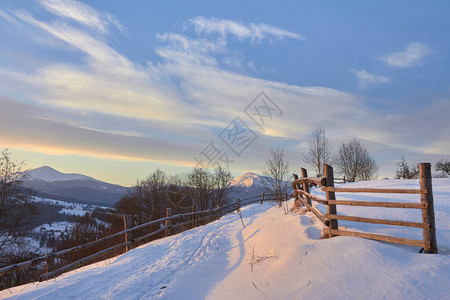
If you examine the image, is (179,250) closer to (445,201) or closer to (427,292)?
(427,292)

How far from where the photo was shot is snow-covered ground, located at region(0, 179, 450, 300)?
3631 millimetres

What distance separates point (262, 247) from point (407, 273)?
10.8 ft

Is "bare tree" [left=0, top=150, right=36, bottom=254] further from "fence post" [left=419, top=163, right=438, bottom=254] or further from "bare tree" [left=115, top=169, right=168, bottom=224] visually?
"fence post" [left=419, top=163, right=438, bottom=254]

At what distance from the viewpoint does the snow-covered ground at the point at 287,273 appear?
11.9 ft

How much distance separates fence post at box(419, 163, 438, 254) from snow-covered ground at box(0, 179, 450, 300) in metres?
0.29

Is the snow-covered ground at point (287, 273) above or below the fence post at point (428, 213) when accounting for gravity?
below

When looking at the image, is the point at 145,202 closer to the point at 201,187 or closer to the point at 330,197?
the point at 201,187

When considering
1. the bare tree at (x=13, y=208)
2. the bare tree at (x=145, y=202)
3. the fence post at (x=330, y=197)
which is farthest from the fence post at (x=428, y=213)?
the bare tree at (x=145, y=202)

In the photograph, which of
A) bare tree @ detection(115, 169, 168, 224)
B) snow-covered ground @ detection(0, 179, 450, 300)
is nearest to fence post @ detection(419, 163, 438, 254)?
snow-covered ground @ detection(0, 179, 450, 300)

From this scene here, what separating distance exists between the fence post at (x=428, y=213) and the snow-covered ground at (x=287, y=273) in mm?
292

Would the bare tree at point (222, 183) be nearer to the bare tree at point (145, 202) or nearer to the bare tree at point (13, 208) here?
the bare tree at point (145, 202)

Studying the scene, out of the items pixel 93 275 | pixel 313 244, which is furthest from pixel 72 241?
pixel 313 244

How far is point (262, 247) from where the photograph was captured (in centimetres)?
643

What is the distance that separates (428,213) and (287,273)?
9.15 feet
